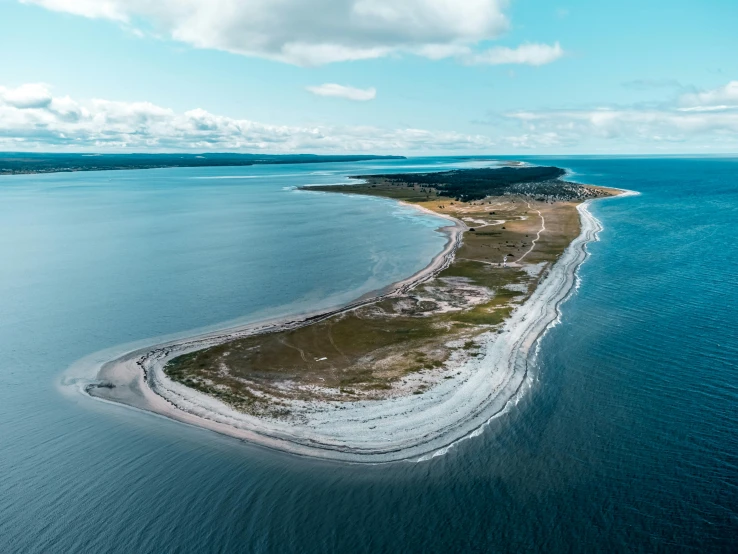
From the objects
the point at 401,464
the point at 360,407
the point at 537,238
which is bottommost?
the point at 401,464

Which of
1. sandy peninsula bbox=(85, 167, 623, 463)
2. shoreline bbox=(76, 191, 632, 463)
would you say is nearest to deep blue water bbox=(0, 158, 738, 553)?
shoreline bbox=(76, 191, 632, 463)

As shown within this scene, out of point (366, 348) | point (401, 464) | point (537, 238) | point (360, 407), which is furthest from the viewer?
point (537, 238)

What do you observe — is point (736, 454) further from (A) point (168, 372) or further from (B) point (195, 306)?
(B) point (195, 306)

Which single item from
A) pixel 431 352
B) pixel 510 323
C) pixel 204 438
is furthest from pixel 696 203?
pixel 204 438

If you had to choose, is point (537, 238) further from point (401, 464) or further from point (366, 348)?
point (401, 464)

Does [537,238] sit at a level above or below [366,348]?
above

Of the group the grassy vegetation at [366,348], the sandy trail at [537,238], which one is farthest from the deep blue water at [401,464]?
the sandy trail at [537,238]

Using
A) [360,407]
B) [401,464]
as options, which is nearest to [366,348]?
[360,407]
